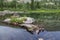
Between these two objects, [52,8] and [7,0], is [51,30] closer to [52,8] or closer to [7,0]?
[52,8]

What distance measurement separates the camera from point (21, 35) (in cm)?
144

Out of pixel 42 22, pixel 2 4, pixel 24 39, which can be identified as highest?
pixel 2 4

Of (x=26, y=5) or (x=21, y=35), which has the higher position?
(x=26, y=5)

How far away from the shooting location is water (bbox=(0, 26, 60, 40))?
1.43 metres

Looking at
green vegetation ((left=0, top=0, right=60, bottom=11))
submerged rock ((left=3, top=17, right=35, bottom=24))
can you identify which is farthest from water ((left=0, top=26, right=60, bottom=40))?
green vegetation ((left=0, top=0, right=60, bottom=11))

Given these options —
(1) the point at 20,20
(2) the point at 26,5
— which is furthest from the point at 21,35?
(2) the point at 26,5

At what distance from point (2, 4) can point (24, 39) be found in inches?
14.7

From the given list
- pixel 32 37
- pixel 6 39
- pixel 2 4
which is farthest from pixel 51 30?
pixel 2 4

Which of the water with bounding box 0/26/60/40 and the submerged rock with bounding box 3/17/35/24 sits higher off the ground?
the submerged rock with bounding box 3/17/35/24

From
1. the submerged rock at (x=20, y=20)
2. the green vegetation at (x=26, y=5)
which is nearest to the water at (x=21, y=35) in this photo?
the submerged rock at (x=20, y=20)

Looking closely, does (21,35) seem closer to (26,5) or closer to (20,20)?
(20,20)

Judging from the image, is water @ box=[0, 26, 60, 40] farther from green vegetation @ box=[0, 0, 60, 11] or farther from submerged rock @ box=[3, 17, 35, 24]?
green vegetation @ box=[0, 0, 60, 11]

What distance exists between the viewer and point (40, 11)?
5.14ft

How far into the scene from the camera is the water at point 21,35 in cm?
143
